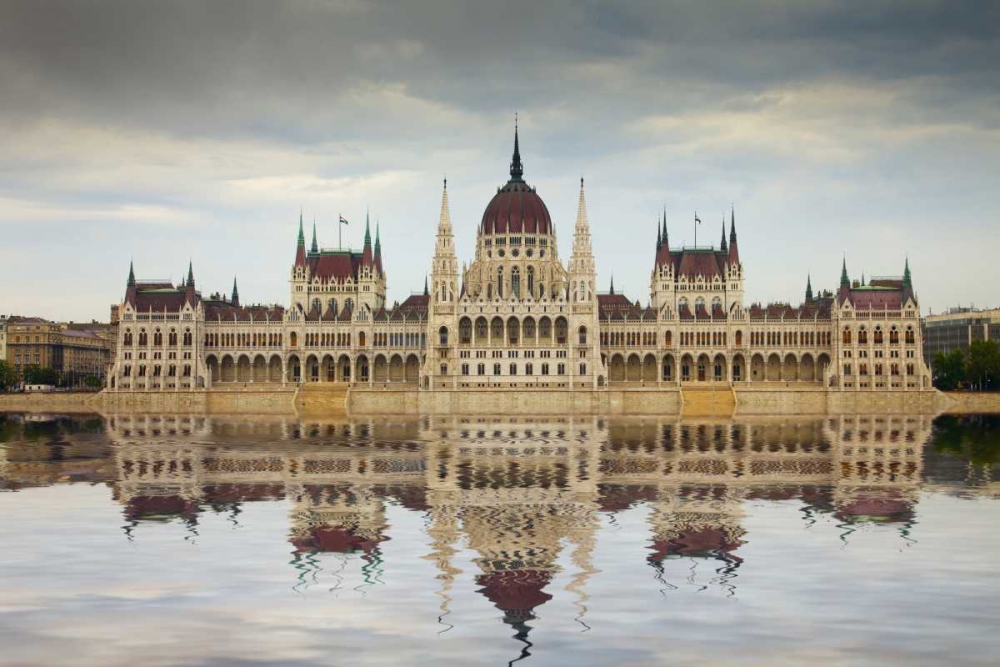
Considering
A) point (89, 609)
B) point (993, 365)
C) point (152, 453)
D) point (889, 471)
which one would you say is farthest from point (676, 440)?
point (993, 365)

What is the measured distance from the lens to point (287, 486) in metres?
50.8

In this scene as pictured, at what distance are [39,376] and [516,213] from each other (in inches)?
3241

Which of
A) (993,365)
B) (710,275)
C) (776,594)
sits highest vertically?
(710,275)

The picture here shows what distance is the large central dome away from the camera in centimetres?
16962

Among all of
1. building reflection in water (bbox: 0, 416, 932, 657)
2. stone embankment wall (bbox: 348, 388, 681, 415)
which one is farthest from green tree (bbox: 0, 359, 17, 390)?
building reflection in water (bbox: 0, 416, 932, 657)

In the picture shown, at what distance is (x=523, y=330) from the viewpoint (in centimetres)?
15712

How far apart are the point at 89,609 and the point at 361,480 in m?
27.0

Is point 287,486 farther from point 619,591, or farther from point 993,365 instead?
point 993,365

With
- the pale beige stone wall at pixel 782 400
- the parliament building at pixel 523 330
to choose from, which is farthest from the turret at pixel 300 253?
the pale beige stone wall at pixel 782 400

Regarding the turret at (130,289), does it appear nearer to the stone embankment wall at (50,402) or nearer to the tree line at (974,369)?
the stone embankment wall at (50,402)

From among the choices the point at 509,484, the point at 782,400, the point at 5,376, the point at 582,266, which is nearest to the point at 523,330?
the point at 582,266

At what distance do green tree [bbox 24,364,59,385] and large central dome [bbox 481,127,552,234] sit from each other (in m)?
77.2

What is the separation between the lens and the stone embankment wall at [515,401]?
14162 cm

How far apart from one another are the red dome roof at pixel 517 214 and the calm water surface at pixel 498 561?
10609 centimetres
